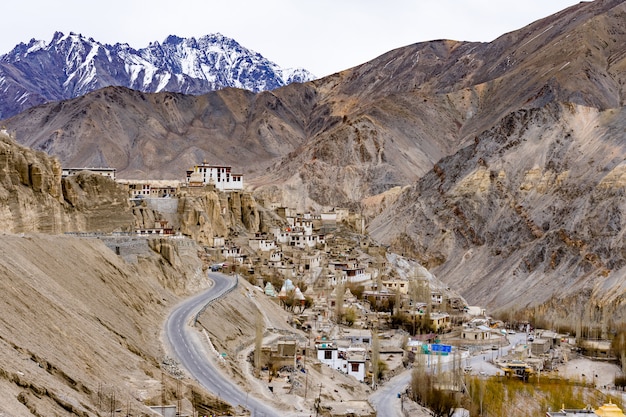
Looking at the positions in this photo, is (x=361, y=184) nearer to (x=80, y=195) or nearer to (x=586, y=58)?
(x=586, y=58)

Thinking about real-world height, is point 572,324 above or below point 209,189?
below

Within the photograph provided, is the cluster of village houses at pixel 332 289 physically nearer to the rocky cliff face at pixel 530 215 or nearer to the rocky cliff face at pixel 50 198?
the rocky cliff face at pixel 50 198

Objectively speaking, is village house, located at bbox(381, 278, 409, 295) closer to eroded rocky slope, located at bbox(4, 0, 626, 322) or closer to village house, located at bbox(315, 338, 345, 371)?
eroded rocky slope, located at bbox(4, 0, 626, 322)

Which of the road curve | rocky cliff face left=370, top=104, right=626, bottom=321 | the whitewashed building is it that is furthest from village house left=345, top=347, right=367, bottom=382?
rocky cliff face left=370, top=104, right=626, bottom=321

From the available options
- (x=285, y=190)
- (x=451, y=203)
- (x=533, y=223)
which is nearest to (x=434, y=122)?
(x=285, y=190)

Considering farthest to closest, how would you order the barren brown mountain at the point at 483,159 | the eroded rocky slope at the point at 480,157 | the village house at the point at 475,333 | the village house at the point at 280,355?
the eroded rocky slope at the point at 480,157
the barren brown mountain at the point at 483,159
the village house at the point at 475,333
the village house at the point at 280,355

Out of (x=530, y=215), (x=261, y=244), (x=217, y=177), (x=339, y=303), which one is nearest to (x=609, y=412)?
(x=339, y=303)

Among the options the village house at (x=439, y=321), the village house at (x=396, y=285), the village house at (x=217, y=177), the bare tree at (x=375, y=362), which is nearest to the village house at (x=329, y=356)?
the bare tree at (x=375, y=362)
